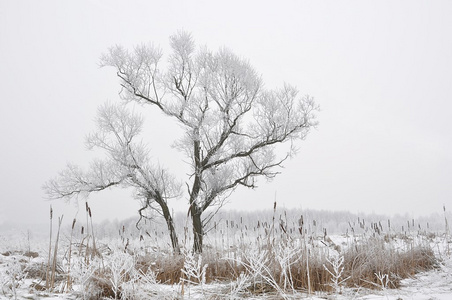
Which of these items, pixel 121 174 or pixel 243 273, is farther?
pixel 121 174

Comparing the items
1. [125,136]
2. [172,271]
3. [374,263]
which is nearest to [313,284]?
[374,263]

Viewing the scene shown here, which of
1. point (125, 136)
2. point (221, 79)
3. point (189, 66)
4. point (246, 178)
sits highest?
point (189, 66)

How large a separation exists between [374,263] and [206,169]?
8978 mm

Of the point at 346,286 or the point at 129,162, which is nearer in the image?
the point at 346,286

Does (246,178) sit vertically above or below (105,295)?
above

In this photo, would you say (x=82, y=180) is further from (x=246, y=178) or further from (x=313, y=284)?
(x=313, y=284)

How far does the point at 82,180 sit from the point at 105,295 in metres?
11.5

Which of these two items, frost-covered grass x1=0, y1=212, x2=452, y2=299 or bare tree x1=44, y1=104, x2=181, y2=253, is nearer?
frost-covered grass x1=0, y1=212, x2=452, y2=299

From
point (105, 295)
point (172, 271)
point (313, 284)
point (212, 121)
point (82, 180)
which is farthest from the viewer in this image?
point (82, 180)

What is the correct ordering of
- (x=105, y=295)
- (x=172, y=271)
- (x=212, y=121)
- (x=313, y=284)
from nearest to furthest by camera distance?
(x=105, y=295)
(x=313, y=284)
(x=172, y=271)
(x=212, y=121)

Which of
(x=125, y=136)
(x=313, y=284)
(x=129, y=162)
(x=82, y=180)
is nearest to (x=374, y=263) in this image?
(x=313, y=284)

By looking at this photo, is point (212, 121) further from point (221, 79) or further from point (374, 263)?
point (374, 263)

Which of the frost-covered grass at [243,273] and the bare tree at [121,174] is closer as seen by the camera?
the frost-covered grass at [243,273]

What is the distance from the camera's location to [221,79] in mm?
12875
